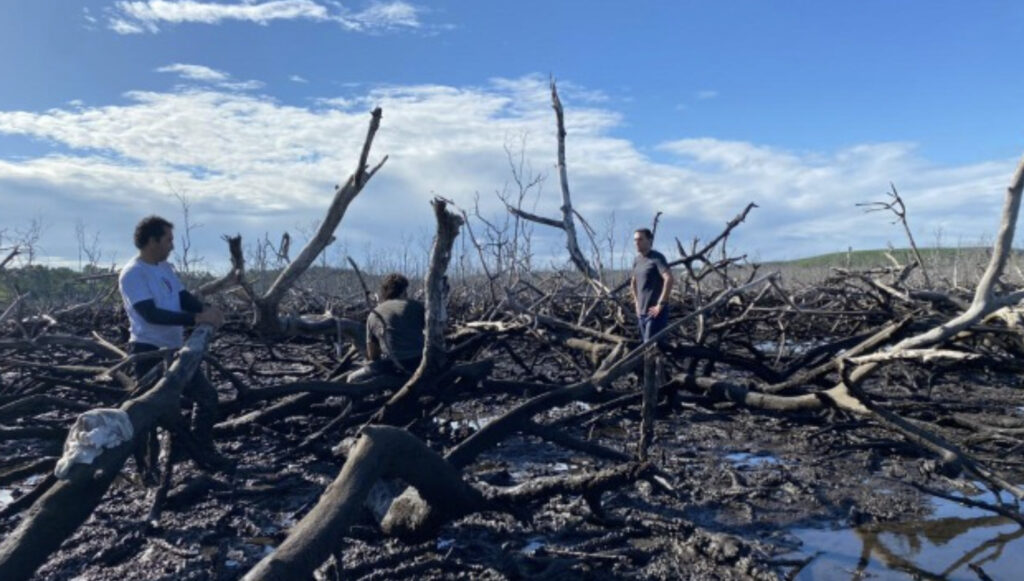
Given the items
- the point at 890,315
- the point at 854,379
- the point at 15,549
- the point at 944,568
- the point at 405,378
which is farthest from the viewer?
the point at 890,315

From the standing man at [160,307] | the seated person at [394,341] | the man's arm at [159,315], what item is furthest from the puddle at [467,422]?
the man's arm at [159,315]

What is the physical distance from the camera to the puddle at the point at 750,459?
16.9ft

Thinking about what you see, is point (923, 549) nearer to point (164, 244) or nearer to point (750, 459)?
point (750, 459)

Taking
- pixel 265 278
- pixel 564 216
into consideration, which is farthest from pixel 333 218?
pixel 265 278

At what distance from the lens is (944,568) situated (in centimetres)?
339

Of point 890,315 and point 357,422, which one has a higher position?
point 890,315

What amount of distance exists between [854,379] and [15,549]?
347 centimetres

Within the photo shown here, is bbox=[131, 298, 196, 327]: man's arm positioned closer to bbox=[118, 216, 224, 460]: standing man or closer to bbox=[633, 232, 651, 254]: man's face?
bbox=[118, 216, 224, 460]: standing man

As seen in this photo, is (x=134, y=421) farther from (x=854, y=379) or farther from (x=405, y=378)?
(x=854, y=379)

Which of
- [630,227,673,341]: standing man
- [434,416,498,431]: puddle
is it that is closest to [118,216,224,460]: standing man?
[434,416,498,431]: puddle

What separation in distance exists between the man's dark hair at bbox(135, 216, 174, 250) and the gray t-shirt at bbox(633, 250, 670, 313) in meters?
4.08

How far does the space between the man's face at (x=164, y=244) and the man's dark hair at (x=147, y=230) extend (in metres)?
0.02

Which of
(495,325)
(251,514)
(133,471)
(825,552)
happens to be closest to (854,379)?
(825,552)

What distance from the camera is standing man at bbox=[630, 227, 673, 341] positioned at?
701cm
